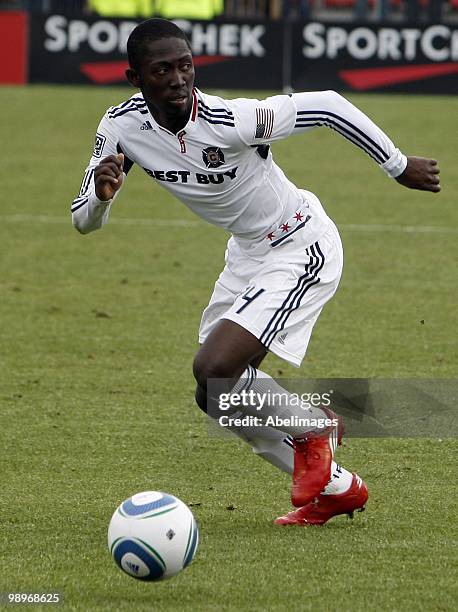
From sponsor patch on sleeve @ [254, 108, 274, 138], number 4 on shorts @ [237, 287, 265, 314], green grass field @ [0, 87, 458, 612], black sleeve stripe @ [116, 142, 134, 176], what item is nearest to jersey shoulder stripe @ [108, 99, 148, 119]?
black sleeve stripe @ [116, 142, 134, 176]

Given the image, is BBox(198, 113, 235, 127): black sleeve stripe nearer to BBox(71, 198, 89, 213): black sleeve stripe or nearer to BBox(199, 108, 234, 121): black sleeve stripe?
BBox(199, 108, 234, 121): black sleeve stripe

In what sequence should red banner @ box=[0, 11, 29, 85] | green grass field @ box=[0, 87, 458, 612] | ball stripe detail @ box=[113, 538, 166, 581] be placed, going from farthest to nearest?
red banner @ box=[0, 11, 29, 85]
green grass field @ box=[0, 87, 458, 612]
ball stripe detail @ box=[113, 538, 166, 581]

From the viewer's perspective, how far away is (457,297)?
1069 cm

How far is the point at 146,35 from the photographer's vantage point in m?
5.58

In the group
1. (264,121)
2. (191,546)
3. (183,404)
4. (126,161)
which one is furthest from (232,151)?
(183,404)

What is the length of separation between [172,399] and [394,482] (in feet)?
6.47

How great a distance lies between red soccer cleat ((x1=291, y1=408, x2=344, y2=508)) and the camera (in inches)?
220

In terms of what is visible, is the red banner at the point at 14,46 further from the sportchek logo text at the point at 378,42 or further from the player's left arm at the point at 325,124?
the player's left arm at the point at 325,124

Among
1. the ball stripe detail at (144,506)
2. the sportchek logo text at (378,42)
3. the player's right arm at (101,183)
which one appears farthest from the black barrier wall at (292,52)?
the ball stripe detail at (144,506)

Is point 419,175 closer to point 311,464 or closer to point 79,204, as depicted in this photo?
point 311,464

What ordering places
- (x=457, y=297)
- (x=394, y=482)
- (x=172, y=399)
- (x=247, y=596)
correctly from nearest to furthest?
(x=247, y=596) < (x=394, y=482) < (x=172, y=399) < (x=457, y=297)

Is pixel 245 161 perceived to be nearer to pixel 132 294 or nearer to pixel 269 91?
pixel 132 294

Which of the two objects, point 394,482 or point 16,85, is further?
point 16,85

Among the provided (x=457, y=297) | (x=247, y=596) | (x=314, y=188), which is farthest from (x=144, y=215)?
(x=247, y=596)
